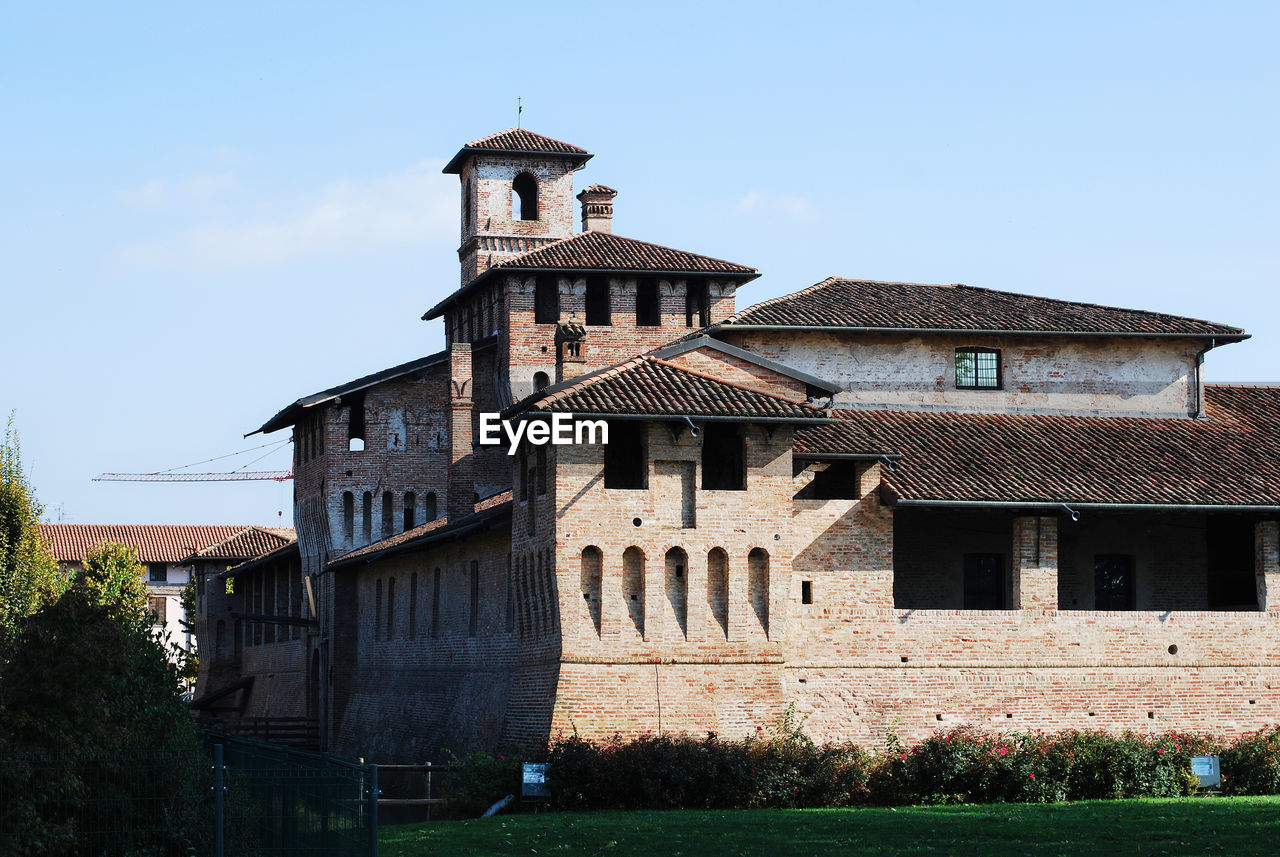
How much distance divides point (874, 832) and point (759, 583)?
7.77 meters

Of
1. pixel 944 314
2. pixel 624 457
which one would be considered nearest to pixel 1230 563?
pixel 944 314

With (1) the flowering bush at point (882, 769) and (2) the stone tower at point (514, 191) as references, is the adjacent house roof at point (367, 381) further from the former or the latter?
(1) the flowering bush at point (882, 769)

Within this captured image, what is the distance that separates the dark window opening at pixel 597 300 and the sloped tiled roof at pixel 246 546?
65.5 feet

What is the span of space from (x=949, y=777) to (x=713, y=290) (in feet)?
74.5

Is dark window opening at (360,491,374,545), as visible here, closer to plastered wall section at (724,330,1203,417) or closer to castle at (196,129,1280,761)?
castle at (196,129,1280,761)

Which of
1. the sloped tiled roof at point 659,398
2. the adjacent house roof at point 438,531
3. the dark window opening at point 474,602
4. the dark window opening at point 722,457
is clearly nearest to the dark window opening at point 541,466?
the sloped tiled roof at point 659,398

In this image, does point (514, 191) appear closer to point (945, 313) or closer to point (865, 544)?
point (945, 313)

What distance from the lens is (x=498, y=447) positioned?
46.0 m

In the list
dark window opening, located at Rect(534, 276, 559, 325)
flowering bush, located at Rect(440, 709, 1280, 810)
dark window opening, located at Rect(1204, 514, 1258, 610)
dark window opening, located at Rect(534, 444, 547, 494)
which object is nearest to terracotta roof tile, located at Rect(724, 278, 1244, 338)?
dark window opening, located at Rect(1204, 514, 1258, 610)

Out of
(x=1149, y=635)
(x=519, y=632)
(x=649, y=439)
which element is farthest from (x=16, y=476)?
(x=1149, y=635)

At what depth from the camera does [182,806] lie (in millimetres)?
19141

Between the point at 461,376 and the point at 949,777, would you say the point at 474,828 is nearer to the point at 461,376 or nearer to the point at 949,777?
the point at 949,777

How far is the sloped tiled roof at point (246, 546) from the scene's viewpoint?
64.0m

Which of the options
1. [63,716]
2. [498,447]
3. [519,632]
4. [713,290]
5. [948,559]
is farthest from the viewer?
[713,290]
